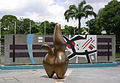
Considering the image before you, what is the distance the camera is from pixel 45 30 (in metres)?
39.6

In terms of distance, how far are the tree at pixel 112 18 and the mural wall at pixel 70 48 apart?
781 centimetres

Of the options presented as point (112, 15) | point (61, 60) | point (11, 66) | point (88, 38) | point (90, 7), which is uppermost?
point (90, 7)

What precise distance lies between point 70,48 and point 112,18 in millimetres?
10188

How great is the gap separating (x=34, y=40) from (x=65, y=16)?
56.4 ft

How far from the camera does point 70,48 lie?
48.0 feet

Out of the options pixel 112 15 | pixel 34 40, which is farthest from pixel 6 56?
pixel 112 15

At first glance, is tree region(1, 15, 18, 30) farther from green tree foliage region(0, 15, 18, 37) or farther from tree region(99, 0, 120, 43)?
tree region(99, 0, 120, 43)

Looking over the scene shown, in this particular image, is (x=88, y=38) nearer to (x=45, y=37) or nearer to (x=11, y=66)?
(x=45, y=37)

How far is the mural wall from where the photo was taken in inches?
544

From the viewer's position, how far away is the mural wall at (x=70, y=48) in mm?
13820

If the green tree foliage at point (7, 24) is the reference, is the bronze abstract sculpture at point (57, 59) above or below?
below

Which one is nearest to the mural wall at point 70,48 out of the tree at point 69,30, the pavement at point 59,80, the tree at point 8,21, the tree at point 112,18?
the pavement at point 59,80

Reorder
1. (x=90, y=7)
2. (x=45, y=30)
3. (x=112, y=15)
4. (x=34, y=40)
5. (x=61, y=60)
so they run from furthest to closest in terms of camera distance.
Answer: (x=45, y=30)
(x=90, y=7)
(x=112, y=15)
(x=34, y=40)
(x=61, y=60)

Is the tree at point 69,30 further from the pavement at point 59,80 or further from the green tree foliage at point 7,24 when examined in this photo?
the pavement at point 59,80
